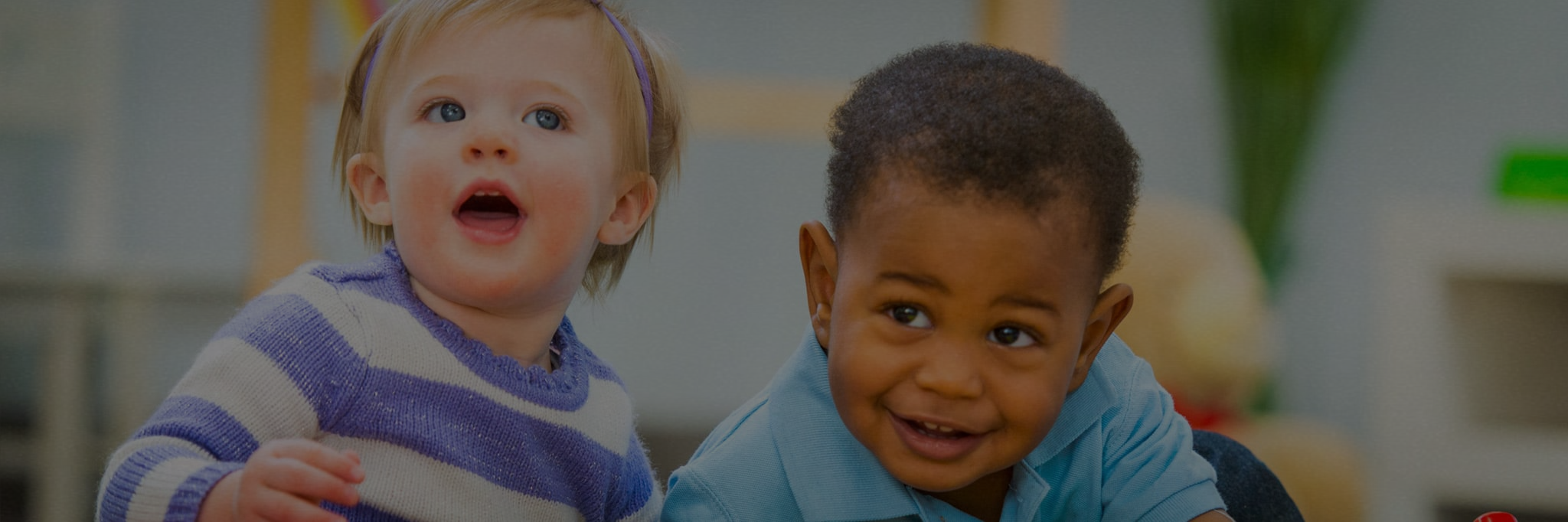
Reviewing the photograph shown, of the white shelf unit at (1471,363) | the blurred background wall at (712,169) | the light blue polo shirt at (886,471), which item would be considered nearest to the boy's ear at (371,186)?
the light blue polo shirt at (886,471)

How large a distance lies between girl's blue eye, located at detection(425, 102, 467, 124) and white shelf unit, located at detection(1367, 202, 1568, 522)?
1561 mm

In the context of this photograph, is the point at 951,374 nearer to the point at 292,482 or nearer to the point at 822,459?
the point at 822,459

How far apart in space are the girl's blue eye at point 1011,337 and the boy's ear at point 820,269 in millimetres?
111

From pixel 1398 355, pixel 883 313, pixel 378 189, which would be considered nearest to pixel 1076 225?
pixel 883 313

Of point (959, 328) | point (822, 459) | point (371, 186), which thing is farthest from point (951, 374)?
point (371, 186)

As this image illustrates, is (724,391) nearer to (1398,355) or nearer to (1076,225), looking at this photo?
(1398,355)

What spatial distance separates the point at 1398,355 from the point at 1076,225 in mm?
1424

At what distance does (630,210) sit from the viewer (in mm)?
1013

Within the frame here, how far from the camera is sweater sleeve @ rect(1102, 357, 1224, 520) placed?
92 cm

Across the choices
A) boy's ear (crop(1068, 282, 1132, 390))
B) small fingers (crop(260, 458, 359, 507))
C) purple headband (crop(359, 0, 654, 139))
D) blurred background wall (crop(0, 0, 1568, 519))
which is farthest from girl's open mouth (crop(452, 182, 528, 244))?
blurred background wall (crop(0, 0, 1568, 519))

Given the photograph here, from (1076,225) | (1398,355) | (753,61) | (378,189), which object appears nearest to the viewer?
(1076,225)

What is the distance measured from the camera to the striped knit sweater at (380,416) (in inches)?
29.7

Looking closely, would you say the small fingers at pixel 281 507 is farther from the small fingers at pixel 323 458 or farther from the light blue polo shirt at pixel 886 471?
the light blue polo shirt at pixel 886 471

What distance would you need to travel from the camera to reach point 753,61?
8.34ft
